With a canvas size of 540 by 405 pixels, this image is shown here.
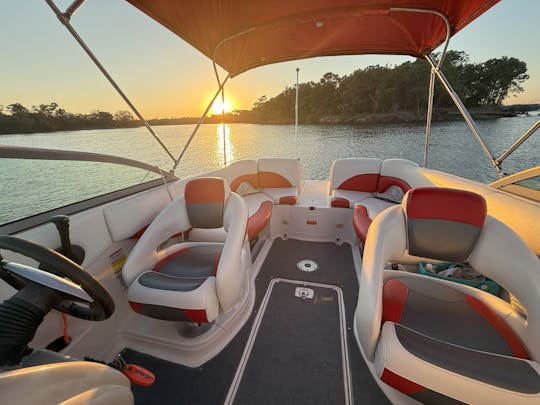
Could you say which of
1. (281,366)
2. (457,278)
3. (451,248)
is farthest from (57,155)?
(457,278)

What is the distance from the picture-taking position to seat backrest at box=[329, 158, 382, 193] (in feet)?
9.73

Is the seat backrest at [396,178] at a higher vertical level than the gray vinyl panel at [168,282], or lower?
higher

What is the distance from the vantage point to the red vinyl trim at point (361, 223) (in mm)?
1905

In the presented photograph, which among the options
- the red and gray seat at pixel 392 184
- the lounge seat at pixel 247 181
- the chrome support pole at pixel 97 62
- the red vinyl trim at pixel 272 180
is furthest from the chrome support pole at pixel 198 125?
the red and gray seat at pixel 392 184

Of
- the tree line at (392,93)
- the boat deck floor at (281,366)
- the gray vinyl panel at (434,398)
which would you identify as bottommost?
the boat deck floor at (281,366)

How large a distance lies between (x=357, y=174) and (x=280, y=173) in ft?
3.42

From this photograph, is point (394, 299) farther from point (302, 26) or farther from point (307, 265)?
point (302, 26)

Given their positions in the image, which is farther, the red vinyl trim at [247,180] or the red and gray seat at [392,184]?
the red vinyl trim at [247,180]

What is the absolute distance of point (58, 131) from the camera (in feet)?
5.85

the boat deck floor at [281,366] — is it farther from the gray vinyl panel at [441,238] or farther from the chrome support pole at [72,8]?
the chrome support pole at [72,8]

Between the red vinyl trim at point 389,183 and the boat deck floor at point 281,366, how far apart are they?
4.95ft

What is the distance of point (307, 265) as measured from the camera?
230 centimetres

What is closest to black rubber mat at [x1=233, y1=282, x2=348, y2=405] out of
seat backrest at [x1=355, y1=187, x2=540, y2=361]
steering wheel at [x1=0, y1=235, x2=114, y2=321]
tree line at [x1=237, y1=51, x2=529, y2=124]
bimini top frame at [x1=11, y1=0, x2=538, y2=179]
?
seat backrest at [x1=355, y1=187, x2=540, y2=361]

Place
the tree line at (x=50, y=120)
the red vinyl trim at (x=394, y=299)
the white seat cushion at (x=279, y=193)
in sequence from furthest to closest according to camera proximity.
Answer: the white seat cushion at (x=279, y=193)
the tree line at (x=50, y=120)
the red vinyl trim at (x=394, y=299)
